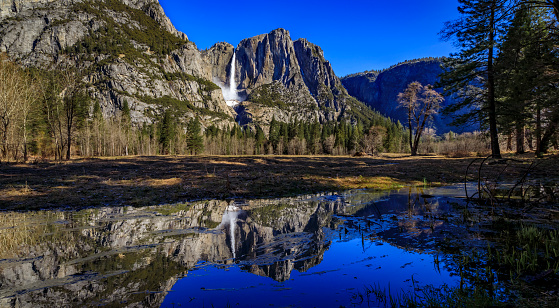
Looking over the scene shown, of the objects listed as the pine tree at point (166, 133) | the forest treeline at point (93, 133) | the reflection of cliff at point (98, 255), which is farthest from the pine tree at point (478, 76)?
the pine tree at point (166, 133)

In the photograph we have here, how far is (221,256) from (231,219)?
A: 341cm

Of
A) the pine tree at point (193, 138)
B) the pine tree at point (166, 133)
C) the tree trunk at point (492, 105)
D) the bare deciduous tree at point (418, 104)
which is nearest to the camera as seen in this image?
the tree trunk at point (492, 105)

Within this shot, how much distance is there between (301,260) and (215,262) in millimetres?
1907

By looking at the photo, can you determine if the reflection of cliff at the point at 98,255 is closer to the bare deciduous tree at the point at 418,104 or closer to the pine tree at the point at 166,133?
the bare deciduous tree at the point at 418,104

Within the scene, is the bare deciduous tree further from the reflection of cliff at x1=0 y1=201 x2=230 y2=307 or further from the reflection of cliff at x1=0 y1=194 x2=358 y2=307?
the reflection of cliff at x1=0 y1=201 x2=230 y2=307

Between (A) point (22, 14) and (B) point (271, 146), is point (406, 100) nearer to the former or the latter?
(B) point (271, 146)

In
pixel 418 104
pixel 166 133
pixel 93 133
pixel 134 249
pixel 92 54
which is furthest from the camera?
pixel 92 54

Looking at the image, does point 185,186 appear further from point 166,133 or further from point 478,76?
point 166,133

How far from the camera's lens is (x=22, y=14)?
181 metres

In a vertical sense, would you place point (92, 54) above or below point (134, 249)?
above

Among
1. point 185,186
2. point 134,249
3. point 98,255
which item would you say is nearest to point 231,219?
point 134,249

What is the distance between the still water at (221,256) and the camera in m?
4.30

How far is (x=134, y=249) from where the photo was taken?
6434mm

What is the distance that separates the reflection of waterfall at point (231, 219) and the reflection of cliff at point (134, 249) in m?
0.03
